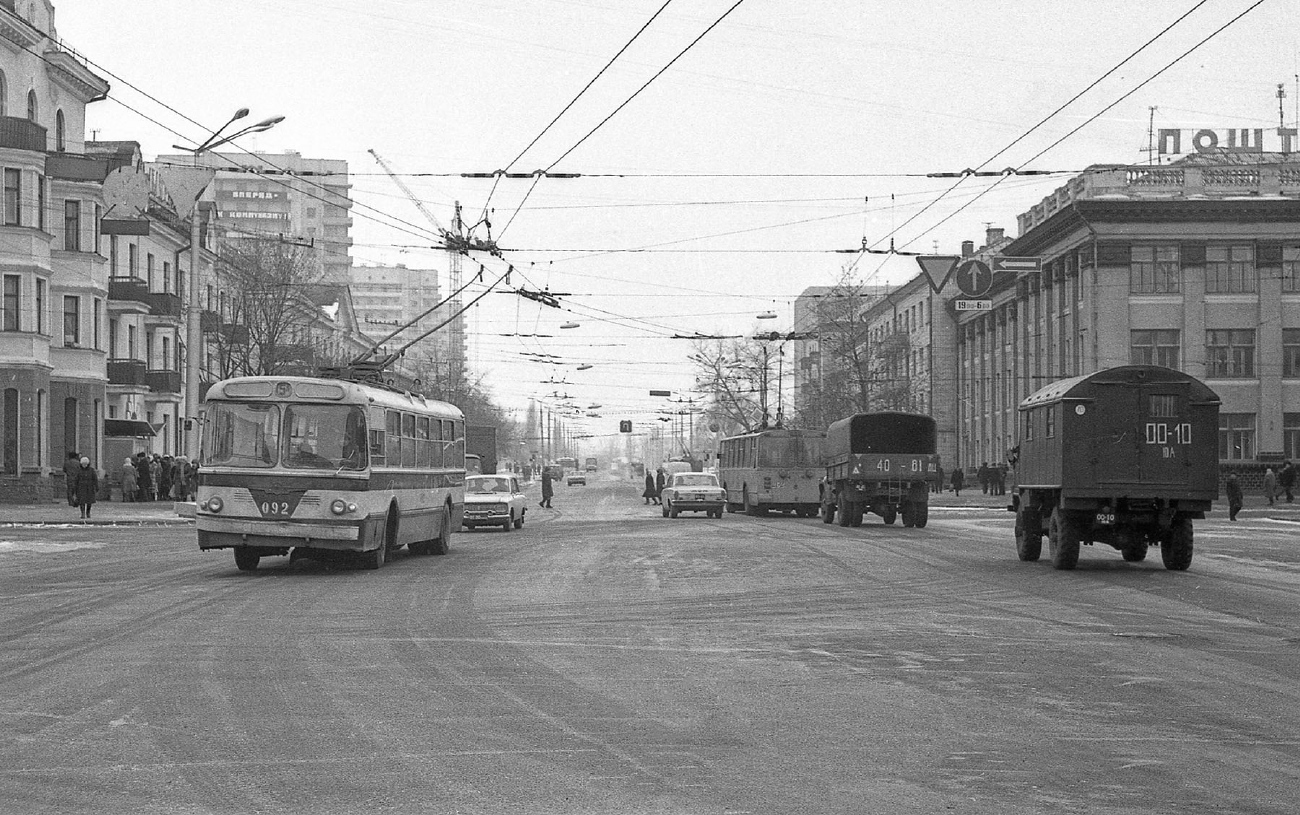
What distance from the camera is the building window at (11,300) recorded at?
49906 millimetres

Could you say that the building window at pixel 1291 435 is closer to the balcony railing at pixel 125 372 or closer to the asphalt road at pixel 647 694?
the balcony railing at pixel 125 372

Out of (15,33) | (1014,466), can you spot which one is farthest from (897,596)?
(15,33)

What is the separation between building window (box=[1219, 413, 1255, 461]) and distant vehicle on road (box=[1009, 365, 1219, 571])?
4509 centimetres

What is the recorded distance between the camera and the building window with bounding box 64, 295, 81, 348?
54531mm

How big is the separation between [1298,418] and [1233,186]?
9.90 meters

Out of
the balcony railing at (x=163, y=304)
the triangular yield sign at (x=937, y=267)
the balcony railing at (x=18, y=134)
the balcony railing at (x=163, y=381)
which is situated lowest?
the balcony railing at (x=163, y=381)

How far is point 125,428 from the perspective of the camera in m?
62.0

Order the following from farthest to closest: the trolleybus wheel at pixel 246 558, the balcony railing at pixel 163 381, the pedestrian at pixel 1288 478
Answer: the balcony railing at pixel 163 381, the pedestrian at pixel 1288 478, the trolleybus wheel at pixel 246 558

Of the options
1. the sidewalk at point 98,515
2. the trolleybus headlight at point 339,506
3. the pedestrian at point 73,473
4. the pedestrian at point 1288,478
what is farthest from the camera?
the pedestrian at point 1288,478

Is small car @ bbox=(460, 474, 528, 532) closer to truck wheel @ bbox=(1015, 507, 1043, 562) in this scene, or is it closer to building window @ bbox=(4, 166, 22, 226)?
truck wheel @ bbox=(1015, 507, 1043, 562)

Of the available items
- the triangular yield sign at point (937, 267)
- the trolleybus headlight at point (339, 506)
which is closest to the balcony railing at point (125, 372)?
the triangular yield sign at point (937, 267)

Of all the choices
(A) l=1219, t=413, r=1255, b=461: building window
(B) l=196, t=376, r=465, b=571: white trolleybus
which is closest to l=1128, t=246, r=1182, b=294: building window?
(A) l=1219, t=413, r=1255, b=461: building window

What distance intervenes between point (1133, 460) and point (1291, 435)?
47.4m

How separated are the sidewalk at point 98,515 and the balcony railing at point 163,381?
15543mm
